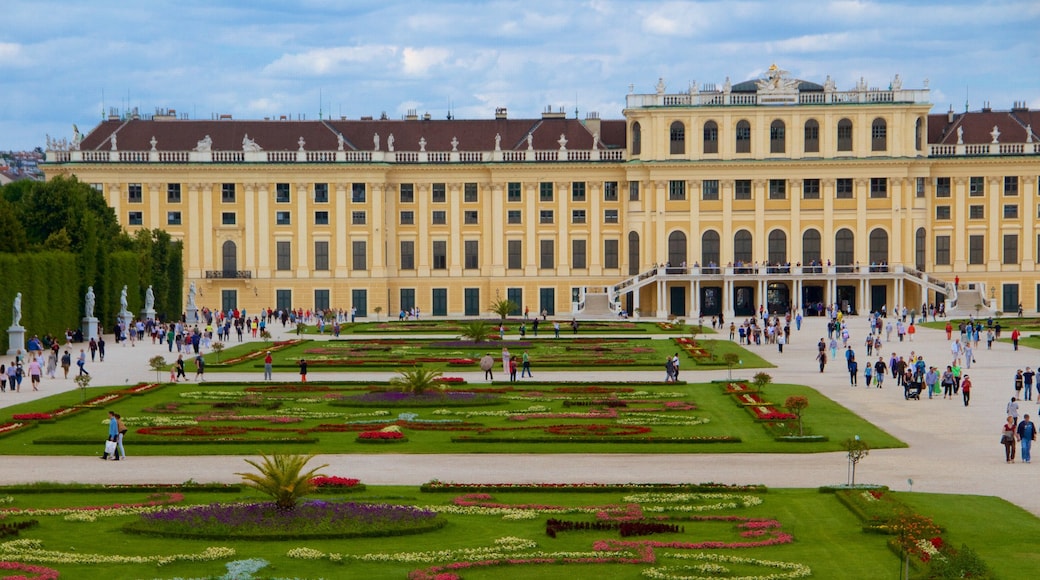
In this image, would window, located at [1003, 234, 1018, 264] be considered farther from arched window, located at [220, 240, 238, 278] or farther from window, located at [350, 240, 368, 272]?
arched window, located at [220, 240, 238, 278]

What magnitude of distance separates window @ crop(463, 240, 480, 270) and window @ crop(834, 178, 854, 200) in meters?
25.4

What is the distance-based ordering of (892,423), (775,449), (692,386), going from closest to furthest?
1. (775,449)
2. (892,423)
3. (692,386)

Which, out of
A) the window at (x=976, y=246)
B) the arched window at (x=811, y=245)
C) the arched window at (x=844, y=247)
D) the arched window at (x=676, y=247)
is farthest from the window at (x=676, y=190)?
the window at (x=976, y=246)

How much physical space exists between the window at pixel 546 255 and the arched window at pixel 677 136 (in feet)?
35.6

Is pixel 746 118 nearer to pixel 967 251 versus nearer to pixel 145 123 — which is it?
pixel 967 251

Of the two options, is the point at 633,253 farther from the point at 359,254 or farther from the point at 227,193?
the point at 227,193

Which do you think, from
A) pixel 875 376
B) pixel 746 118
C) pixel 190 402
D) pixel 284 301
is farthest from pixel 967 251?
pixel 190 402

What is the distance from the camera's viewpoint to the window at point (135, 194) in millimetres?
105625

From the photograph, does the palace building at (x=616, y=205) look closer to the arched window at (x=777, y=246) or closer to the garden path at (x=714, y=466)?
the arched window at (x=777, y=246)

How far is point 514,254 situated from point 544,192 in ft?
16.1

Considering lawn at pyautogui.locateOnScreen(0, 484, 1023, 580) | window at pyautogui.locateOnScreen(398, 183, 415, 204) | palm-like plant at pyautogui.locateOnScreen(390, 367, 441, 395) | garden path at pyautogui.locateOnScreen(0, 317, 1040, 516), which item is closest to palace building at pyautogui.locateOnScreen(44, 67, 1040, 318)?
window at pyautogui.locateOnScreen(398, 183, 415, 204)

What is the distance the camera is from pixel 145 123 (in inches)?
4321

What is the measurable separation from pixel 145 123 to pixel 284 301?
55.5ft

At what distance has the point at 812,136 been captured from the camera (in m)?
106
